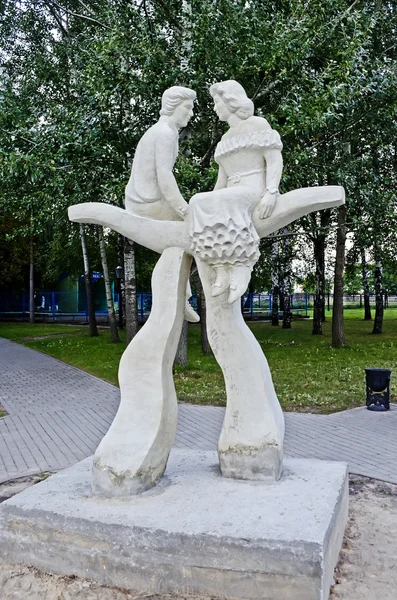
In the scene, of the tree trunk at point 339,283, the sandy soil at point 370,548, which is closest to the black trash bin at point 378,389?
the sandy soil at point 370,548

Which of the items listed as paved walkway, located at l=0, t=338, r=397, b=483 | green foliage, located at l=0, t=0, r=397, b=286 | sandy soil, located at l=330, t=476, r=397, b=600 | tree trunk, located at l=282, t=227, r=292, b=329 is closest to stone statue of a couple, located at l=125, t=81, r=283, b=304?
sandy soil, located at l=330, t=476, r=397, b=600

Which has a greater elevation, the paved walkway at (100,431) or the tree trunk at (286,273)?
the tree trunk at (286,273)

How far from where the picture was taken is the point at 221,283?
4.11 metres

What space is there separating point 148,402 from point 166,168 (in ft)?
5.77

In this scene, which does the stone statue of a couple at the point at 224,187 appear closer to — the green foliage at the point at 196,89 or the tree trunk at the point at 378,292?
the green foliage at the point at 196,89

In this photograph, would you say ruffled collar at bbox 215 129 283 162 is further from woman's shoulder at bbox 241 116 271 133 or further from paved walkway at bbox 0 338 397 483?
paved walkway at bbox 0 338 397 483

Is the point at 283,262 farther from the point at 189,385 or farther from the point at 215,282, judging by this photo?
the point at 215,282

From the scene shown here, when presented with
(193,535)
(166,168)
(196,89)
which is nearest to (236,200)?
(166,168)

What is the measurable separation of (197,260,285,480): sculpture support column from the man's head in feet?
3.81

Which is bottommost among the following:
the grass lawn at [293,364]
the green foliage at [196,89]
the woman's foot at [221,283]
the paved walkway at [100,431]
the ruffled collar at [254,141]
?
the paved walkway at [100,431]

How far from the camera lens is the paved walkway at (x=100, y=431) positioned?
5961 mm

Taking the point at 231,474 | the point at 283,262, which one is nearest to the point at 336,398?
the point at 231,474

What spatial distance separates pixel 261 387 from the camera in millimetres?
4145

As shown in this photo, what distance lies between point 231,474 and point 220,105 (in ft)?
9.37
